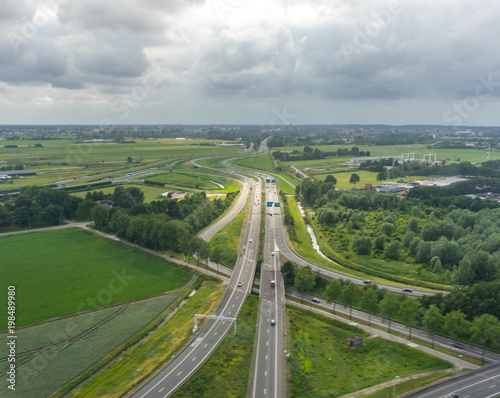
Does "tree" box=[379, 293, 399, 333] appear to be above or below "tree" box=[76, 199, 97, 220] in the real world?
below

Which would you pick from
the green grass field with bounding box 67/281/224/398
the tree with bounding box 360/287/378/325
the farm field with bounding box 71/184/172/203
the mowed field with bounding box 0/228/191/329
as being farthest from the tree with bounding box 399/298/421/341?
the farm field with bounding box 71/184/172/203

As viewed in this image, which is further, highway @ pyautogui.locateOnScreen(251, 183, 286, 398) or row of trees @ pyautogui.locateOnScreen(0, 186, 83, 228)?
row of trees @ pyautogui.locateOnScreen(0, 186, 83, 228)

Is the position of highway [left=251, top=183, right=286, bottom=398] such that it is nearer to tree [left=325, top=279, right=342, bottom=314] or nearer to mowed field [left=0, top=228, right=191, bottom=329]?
tree [left=325, top=279, right=342, bottom=314]

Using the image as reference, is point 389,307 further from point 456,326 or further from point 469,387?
point 469,387

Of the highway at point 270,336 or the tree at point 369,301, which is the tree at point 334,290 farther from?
the highway at point 270,336

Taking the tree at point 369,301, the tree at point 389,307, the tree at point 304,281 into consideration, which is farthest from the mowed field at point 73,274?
the tree at point 389,307
